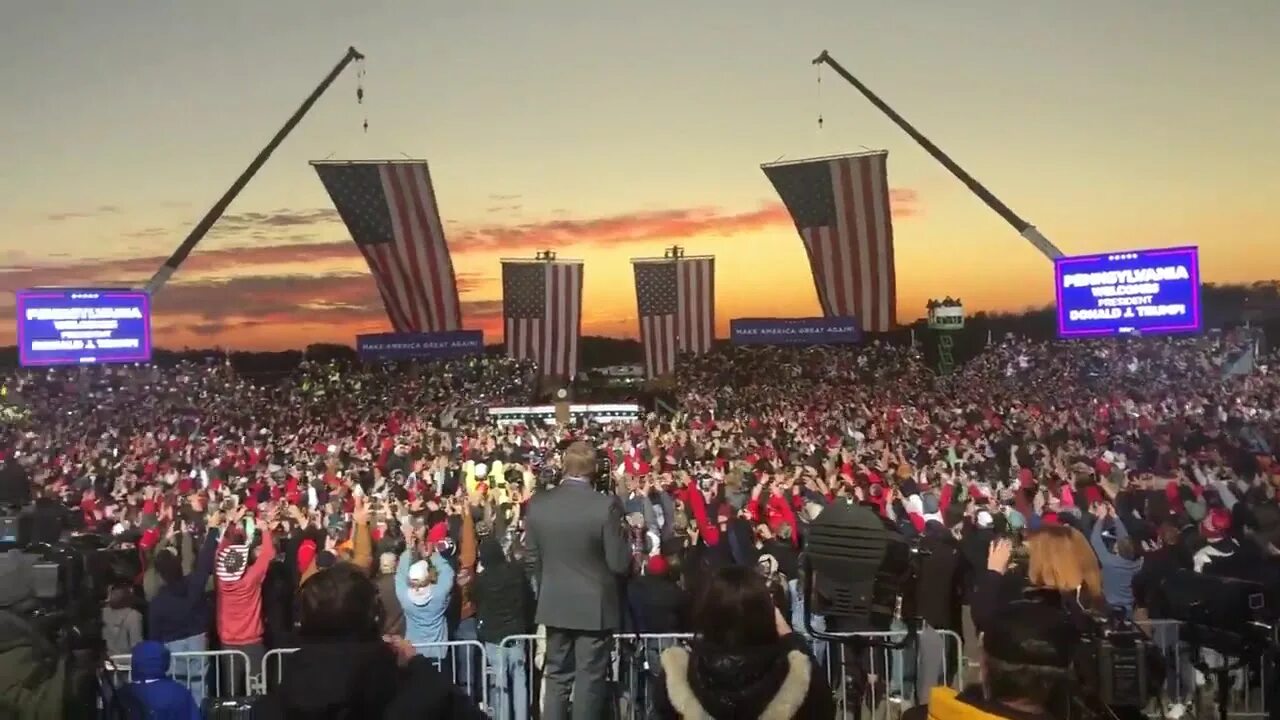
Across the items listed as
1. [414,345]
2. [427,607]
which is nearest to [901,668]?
[427,607]

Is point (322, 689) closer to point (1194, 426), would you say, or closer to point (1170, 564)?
point (1170, 564)

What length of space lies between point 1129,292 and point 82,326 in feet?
59.7

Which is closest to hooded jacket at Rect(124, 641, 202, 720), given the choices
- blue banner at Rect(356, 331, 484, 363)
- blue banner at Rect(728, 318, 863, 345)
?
blue banner at Rect(356, 331, 484, 363)

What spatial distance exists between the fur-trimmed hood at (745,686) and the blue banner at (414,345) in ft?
63.9

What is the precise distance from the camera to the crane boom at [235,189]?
54.8 ft

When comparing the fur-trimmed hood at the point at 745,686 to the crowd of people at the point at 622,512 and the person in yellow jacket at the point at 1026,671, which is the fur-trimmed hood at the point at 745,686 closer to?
the crowd of people at the point at 622,512

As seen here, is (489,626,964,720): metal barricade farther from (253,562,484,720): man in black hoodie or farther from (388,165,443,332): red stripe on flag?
(388,165,443,332): red stripe on flag

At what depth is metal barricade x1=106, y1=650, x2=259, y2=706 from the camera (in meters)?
5.69

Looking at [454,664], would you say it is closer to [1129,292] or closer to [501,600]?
[501,600]

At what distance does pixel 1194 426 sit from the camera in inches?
629

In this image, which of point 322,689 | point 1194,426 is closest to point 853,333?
point 1194,426

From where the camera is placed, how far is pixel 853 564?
4059 mm

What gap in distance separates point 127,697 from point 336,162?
14.6 metres

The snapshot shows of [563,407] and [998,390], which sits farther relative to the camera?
[998,390]
